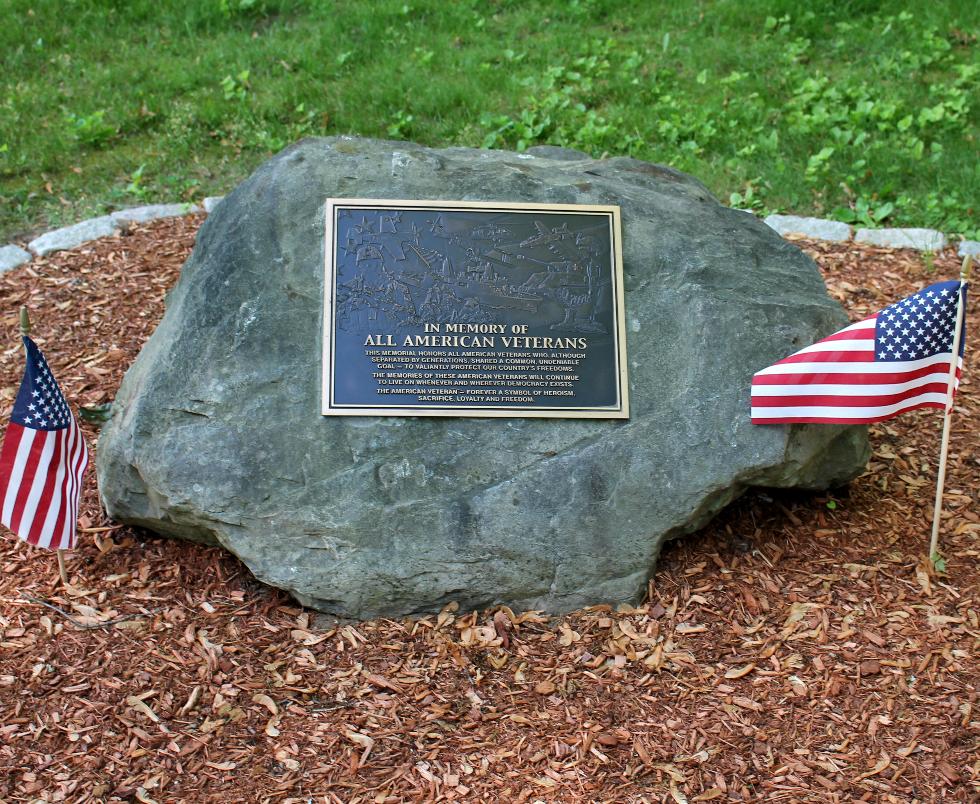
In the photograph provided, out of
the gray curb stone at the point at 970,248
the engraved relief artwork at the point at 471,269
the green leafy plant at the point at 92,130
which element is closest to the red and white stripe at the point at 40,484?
the engraved relief artwork at the point at 471,269

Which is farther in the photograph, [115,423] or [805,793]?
[115,423]

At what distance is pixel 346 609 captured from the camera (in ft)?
13.8

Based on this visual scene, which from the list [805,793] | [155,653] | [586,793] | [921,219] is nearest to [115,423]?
[155,653]

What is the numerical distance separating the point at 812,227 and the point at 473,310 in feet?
10.9

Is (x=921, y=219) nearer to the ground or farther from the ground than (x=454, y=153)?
nearer to the ground

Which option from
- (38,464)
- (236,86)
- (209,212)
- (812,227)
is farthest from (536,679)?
(236,86)

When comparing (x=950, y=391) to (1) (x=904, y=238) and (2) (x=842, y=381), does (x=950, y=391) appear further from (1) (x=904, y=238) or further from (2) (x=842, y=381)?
(1) (x=904, y=238)

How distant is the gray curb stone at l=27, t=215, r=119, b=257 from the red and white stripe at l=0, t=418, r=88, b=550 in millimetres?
2751

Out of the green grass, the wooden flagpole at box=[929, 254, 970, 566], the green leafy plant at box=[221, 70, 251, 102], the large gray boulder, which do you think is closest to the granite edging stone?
the green grass

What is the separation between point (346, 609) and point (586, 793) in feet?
4.00

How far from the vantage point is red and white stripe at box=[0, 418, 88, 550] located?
13.2 ft

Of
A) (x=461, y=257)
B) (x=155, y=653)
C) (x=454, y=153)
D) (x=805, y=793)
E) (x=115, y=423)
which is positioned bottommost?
(x=805, y=793)

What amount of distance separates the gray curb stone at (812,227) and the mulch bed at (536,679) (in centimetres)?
236

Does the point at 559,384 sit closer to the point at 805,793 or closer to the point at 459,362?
the point at 459,362
